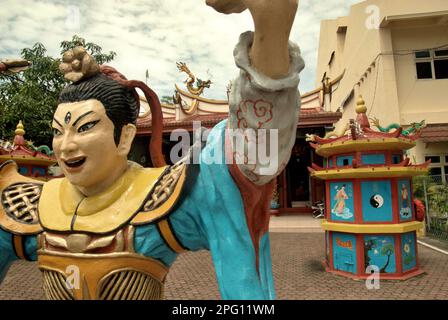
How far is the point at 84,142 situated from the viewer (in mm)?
1328

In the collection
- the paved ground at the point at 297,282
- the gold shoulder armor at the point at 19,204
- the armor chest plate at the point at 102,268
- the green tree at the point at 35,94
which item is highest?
the green tree at the point at 35,94

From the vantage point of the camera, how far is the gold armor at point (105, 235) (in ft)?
4.34

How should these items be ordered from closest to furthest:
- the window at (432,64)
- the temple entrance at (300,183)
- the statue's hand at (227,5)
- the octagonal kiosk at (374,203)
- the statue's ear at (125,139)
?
the statue's hand at (227,5), the statue's ear at (125,139), the octagonal kiosk at (374,203), the window at (432,64), the temple entrance at (300,183)

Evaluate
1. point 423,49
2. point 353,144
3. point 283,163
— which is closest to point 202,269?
point 353,144

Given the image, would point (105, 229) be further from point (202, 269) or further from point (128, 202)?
point (202, 269)

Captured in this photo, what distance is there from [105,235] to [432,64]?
11720mm

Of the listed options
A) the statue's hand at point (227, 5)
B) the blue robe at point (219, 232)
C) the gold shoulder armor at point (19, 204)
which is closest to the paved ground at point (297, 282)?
the gold shoulder armor at point (19, 204)

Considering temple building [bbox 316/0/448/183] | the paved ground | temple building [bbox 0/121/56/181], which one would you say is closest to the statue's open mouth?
the paved ground

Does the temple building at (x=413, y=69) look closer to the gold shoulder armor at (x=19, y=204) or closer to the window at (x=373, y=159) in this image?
the window at (x=373, y=159)

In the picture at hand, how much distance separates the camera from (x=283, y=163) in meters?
1.14

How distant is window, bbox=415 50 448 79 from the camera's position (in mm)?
10492

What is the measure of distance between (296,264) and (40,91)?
23.8 feet

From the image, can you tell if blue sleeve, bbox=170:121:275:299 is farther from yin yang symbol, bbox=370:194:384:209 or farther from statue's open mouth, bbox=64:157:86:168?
yin yang symbol, bbox=370:194:384:209

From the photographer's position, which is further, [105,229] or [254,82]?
[105,229]
